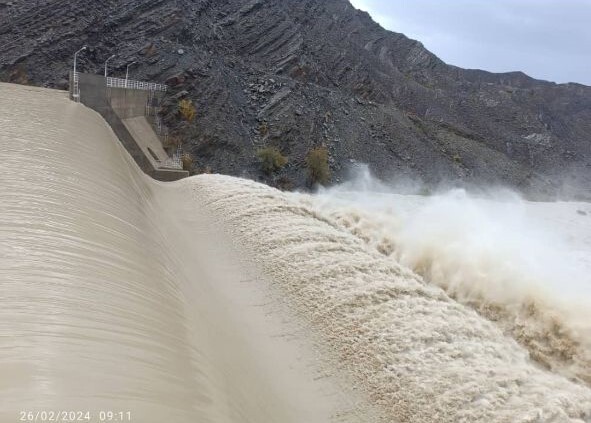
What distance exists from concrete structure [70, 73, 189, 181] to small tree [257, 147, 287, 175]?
549cm

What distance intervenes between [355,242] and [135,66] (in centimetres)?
2570

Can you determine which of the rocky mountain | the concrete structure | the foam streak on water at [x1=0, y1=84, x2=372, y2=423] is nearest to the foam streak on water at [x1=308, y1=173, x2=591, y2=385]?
the foam streak on water at [x1=0, y1=84, x2=372, y2=423]

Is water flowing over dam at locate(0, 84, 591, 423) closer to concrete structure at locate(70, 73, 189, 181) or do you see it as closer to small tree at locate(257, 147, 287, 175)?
concrete structure at locate(70, 73, 189, 181)

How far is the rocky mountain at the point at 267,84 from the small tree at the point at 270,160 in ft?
1.60

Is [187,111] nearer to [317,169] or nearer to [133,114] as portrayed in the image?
[133,114]

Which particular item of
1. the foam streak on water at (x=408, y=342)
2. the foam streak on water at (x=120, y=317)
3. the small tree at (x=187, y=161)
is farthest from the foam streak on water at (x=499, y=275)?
the small tree at (x=187, y=161)

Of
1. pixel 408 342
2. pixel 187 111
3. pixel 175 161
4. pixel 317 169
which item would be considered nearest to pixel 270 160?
pixel 317 169

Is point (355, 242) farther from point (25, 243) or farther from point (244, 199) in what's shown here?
point (25, 243)

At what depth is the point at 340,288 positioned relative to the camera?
920cm

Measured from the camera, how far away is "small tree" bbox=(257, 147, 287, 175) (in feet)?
104

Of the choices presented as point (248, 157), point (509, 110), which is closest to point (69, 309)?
point (248, 157)

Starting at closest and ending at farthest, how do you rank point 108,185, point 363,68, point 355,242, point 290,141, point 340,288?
point 340,288, point 108,185, point 355,242, point 290,141, point 363,68

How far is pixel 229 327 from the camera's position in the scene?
853cm

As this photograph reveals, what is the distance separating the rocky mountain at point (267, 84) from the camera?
31891 millimetres
